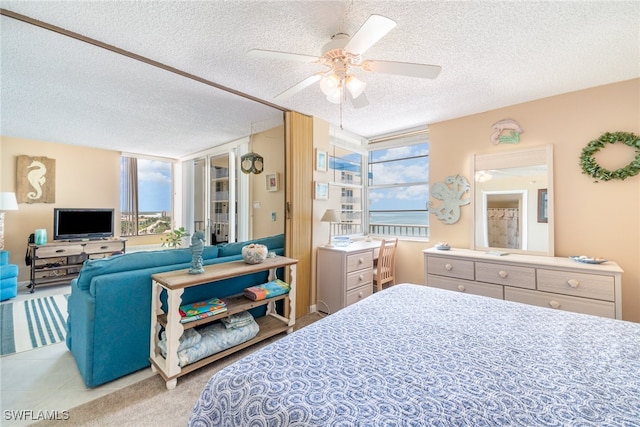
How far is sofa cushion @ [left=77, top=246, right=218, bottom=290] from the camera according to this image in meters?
1.82

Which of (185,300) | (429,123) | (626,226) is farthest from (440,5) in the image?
(185,300)

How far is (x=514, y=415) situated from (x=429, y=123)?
11.0 feet

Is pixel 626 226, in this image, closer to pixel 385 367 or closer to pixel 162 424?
pixel 385 367

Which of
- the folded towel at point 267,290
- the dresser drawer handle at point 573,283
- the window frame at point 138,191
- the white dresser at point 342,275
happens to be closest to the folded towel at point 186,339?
the folded towel at point 267,290

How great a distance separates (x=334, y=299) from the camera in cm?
300

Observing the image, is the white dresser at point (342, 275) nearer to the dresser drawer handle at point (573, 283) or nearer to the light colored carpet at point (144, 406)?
the light colored carpet at point (144, 406)

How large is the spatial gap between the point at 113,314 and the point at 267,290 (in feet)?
3.78

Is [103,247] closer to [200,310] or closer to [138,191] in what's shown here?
[138,191]

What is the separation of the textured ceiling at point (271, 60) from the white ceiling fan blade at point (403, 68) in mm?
308

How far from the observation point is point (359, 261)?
3.08 m

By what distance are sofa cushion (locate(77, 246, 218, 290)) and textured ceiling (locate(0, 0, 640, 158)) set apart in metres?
1.55

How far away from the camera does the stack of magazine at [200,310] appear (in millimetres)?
1880

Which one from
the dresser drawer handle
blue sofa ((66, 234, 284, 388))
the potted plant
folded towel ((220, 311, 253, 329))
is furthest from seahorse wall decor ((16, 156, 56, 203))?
the dresser drawer handle

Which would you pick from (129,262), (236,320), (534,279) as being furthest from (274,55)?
(534,279)
